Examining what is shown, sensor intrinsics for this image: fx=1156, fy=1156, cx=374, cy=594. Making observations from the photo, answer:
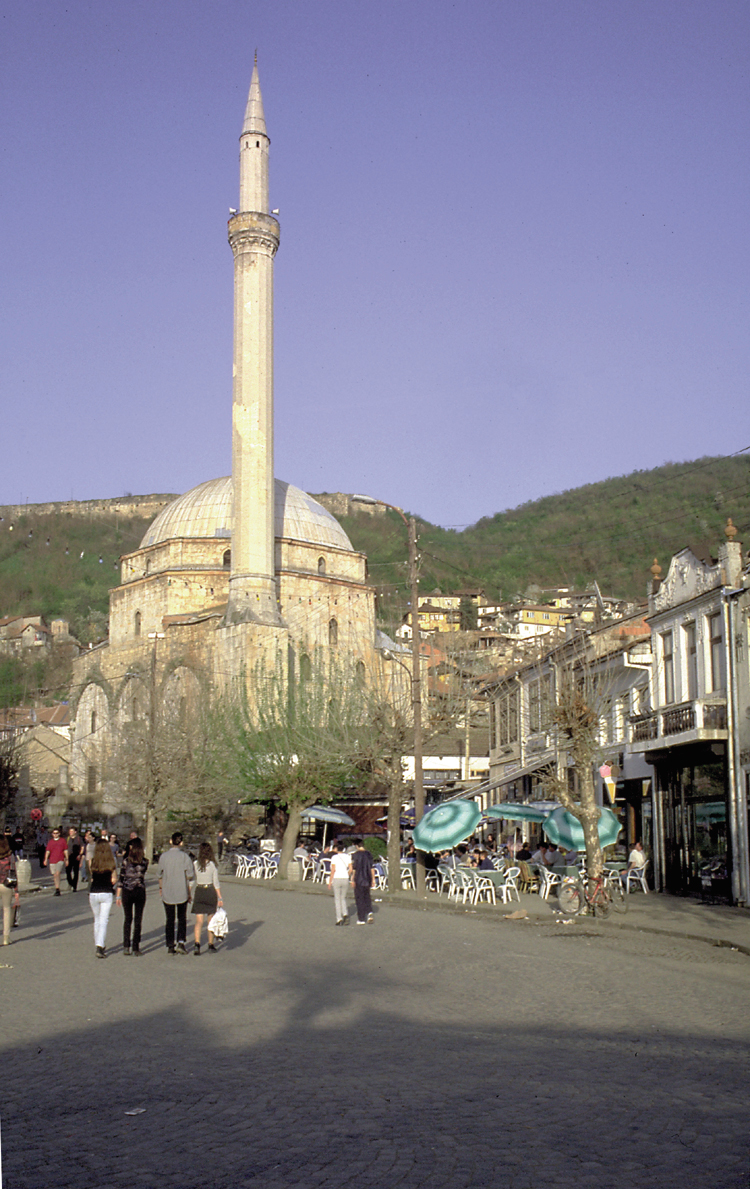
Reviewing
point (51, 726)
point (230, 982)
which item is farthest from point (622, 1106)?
point (51, 726)

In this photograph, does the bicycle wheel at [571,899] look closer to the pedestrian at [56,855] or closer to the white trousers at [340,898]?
the white trousers at [340,898]

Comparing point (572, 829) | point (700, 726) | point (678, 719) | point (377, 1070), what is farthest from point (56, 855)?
point (377, 1070)

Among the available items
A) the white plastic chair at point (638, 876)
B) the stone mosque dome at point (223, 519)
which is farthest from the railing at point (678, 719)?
the stone mosque dome at point (223, 519)

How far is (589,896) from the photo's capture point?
17.3 metres

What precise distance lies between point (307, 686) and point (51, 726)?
35.5 metres

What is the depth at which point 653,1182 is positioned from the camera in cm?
463

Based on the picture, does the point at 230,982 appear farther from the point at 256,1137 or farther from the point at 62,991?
the point at 256,1137

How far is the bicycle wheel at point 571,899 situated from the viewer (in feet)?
58.1

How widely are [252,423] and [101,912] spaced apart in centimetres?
3331

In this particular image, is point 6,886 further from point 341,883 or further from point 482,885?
point 482,885

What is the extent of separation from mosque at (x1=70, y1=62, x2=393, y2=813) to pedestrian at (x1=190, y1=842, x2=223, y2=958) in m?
24.8

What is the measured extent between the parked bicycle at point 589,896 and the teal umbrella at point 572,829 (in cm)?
86

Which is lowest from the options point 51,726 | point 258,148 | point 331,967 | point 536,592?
point 331,967

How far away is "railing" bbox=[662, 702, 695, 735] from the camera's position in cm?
1988
